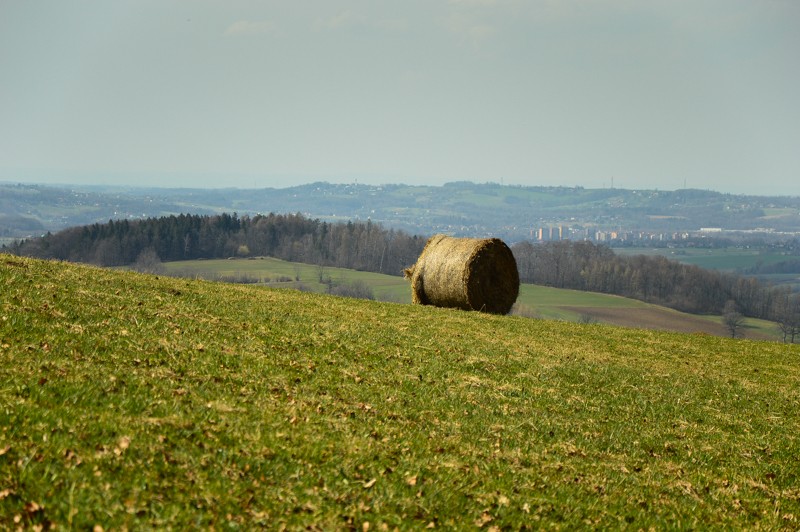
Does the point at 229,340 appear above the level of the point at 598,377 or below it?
above

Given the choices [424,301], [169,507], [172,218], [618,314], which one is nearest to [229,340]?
[169,507]

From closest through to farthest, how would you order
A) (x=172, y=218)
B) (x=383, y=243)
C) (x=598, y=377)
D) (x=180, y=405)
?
(x=180, y=405) → (x=598, y=377) → (x=172, y=218) → (x=383, y=243)

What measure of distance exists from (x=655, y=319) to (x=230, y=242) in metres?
85.5

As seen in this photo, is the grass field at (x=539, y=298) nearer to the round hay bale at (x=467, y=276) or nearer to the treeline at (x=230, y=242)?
the treeline at (x=230, y=242)

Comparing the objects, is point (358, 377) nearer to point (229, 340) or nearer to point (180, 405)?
point (229, 340)

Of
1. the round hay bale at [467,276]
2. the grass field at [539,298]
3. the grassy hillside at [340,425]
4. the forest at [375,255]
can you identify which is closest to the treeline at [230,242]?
the forest at [375,255]

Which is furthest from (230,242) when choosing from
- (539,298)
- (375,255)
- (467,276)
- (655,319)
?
(467,276)

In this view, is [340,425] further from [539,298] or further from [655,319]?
[539,298]

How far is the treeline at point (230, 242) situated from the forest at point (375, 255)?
0.19m

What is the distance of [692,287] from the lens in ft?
500

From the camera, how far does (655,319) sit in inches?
4513

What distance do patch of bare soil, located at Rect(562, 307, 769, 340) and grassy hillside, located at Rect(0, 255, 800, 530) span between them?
9045 centimetres

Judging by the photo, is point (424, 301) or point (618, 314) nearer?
point (424, 301)

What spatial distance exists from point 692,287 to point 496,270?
13172 cm
